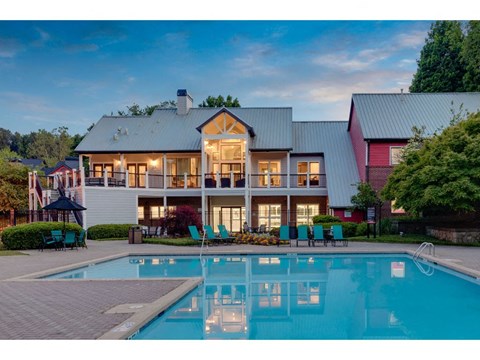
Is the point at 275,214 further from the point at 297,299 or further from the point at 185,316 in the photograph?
the point at 185,316

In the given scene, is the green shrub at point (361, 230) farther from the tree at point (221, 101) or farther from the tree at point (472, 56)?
the tree at point (221, 101)

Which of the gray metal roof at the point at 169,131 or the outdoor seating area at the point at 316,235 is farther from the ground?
the gray metal roof at the point at 169,131

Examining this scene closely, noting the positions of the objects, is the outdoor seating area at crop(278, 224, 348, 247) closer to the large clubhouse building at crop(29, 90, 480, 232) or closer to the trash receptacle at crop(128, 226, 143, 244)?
the large clubhouse building at crop(29, 90, 480, 232)

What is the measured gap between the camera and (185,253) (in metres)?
19.5

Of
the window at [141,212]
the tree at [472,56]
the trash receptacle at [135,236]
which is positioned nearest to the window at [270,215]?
the window at [141,212]

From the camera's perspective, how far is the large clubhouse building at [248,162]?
29547mm

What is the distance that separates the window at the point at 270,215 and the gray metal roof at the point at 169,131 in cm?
426

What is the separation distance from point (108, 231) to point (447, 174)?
18476 mm

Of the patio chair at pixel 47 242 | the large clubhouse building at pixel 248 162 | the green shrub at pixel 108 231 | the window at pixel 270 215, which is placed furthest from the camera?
the window at pixel 270 215

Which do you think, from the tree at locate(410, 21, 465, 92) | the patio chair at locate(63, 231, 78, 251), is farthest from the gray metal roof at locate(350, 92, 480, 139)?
the patio chair at locate(63, 231, 78, 251)

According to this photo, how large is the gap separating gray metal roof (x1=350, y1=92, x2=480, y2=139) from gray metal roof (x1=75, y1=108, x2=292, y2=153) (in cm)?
531

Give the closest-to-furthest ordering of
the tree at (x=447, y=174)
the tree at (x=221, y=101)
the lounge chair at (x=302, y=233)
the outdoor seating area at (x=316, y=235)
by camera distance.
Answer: the tree at (x=447, y=174) → the outdoor seating area at (x=316, y=235) → the lounge chair at (x=302, y=233) → the tree at (x=221, y=101)
